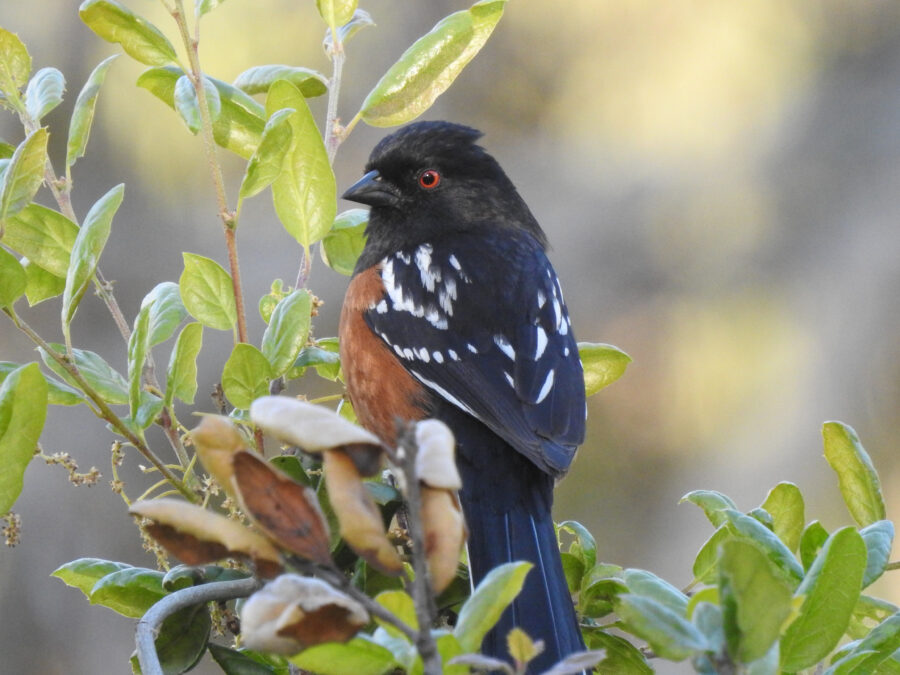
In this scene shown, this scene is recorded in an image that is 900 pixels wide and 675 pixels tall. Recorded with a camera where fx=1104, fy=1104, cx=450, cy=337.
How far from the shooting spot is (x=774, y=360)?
4723 mm

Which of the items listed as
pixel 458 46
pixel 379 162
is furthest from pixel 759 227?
pixel 458 46

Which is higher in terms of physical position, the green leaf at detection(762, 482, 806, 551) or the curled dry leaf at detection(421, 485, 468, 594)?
the curled dry leaf at detection(421, 485, 468, 594)

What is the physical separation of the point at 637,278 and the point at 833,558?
4.03 m

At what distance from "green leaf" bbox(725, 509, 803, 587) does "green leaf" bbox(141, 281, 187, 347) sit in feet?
2.18

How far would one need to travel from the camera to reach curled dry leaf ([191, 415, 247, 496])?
2.11 feet

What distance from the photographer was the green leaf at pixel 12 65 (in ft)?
4.37

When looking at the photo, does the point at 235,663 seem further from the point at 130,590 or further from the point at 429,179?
the point at 429,179

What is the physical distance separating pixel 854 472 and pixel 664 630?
0.64 meters

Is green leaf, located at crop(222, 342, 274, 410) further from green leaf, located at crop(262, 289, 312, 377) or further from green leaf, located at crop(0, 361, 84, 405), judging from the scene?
green leaf, located at crop(0, 361, 84, 405)

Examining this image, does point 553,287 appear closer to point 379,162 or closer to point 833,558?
point 379,162

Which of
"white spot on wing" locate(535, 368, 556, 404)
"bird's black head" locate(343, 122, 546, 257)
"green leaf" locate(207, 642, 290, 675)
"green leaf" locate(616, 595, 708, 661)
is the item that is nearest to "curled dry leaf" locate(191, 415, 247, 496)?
"green leaf" locate(616, 595, 708, 661)

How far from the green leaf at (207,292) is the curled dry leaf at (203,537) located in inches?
26.0

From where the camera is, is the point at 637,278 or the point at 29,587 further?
the point at 637,278

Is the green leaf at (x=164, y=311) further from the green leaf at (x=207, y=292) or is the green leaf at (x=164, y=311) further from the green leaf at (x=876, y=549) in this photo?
the green leaf at (x=876, y=549)
